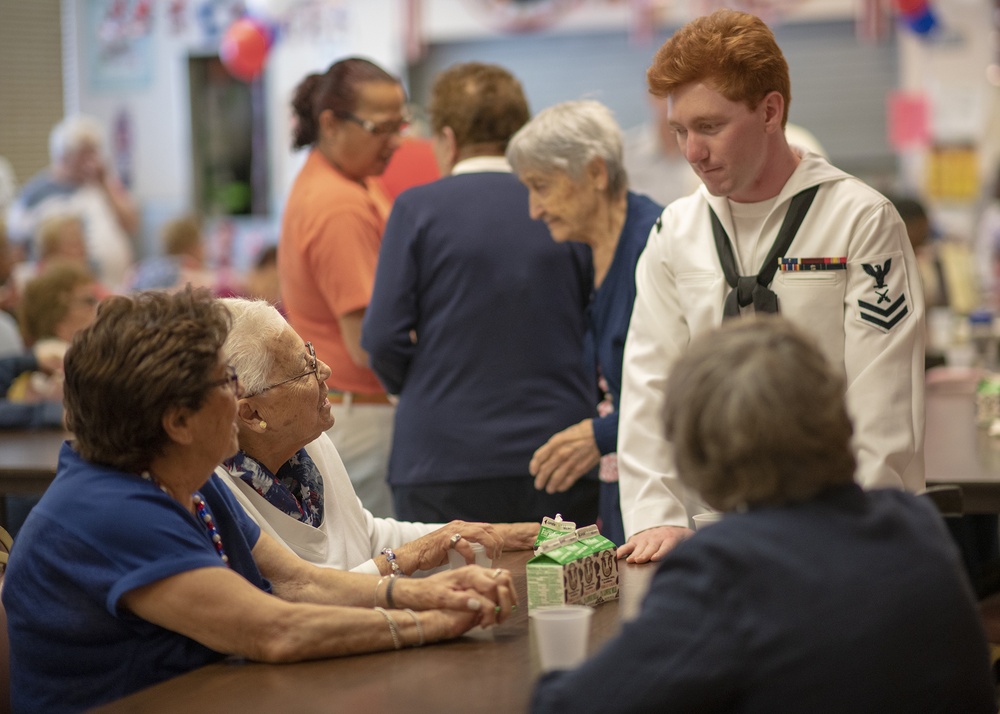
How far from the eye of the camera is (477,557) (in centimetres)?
229

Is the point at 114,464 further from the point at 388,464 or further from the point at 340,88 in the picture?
the point at 340,88

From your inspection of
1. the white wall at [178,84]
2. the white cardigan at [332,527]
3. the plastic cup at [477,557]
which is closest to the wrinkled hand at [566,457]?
the white cardigan at [332,527]

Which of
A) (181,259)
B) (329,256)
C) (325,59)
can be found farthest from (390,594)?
(325,59)

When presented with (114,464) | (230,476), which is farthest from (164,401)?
(230,476)

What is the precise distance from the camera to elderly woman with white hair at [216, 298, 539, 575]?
7.63 ft

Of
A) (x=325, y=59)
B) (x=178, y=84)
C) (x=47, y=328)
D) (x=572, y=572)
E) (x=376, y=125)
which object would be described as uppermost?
(x=325, y=59)

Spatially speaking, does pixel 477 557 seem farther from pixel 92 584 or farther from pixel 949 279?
pixel 949 279

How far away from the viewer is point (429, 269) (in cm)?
323

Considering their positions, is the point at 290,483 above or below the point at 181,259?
above

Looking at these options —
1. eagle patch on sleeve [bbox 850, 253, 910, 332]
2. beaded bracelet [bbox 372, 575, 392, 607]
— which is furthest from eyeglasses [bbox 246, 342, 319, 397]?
eagle patch on sleeve [bbox 850, 253, 910, 332]

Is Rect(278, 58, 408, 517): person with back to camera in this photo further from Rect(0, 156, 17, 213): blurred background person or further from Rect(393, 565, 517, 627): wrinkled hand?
Rect(0, 156, 17, 213): blurred background person

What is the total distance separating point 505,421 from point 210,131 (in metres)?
8.18

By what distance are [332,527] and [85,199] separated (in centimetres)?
664

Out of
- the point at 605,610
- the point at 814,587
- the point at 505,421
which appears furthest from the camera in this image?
the point at 505,421
